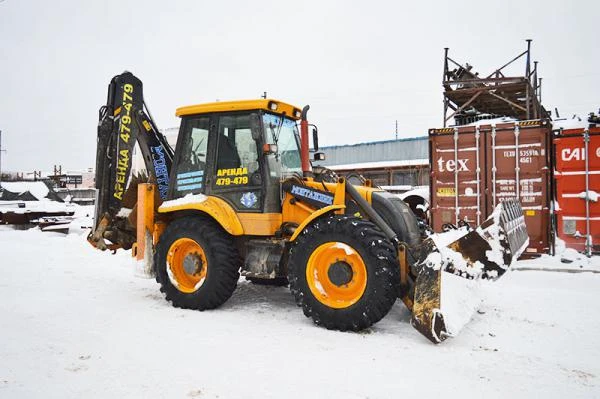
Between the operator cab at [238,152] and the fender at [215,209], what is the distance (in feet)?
0.31

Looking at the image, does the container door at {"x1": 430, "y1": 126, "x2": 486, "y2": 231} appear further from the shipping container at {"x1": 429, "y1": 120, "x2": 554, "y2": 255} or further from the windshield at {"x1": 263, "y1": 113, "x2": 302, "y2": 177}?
the windshield at {"x1": 263, "y1": 113, "x2": 302, "y2": 177}

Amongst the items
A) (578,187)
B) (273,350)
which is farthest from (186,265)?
(578,187)

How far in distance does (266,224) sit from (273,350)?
1623mm

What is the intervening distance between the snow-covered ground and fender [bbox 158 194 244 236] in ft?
3.26

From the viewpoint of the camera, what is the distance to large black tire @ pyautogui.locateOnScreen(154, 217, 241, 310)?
5383 mm

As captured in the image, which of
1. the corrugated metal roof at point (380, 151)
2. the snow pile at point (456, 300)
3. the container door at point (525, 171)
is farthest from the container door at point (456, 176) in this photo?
the corrugated metal roof at point (380, 151)

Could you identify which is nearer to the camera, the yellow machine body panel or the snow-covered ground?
the snow-covered ground

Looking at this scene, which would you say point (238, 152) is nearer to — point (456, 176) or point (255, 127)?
point (255, 127)

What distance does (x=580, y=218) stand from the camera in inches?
332

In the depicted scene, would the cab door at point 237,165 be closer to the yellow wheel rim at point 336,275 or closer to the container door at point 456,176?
the yellow wheel rim at point 336,275

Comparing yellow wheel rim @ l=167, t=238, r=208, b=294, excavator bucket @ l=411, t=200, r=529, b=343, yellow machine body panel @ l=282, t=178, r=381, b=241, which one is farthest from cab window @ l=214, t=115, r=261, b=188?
excavator bucket @ l=411, t=200, r=529, b=343

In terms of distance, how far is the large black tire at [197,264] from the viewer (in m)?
5.38

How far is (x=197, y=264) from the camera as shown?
5562mm

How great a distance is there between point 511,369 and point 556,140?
6.20 metres
